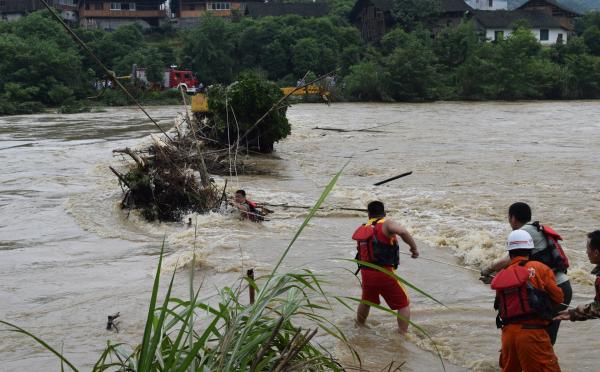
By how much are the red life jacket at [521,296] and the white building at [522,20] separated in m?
62.2

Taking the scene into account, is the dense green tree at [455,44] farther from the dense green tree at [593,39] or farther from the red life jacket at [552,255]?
the red life jacket at [552,255]

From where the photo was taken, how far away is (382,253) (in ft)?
22.0

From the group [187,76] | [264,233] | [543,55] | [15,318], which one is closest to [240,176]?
[264,233]

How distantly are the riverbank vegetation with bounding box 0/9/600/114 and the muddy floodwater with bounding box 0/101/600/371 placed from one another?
24.6m

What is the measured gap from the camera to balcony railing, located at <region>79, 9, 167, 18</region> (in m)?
70.4

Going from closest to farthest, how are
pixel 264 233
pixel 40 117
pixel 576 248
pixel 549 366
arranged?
1. pixel 549 366
2. pixel 576 248
3. pixel 264 233
4. pixel 40 117

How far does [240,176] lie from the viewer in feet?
61.4

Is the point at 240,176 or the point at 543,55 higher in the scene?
the point at 543,55

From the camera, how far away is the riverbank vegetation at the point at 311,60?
169 feet

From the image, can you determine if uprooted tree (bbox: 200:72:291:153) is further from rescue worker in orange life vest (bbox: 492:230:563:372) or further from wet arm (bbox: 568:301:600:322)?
wet arm (bbox: 568:301:600:322)

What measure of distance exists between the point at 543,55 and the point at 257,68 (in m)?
22.4

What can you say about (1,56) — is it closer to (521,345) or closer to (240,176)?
(240,176)

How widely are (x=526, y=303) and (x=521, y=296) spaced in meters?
0.06

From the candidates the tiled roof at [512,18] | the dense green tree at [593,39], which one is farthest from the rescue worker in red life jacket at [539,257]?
the tiled roof at [512,18]
